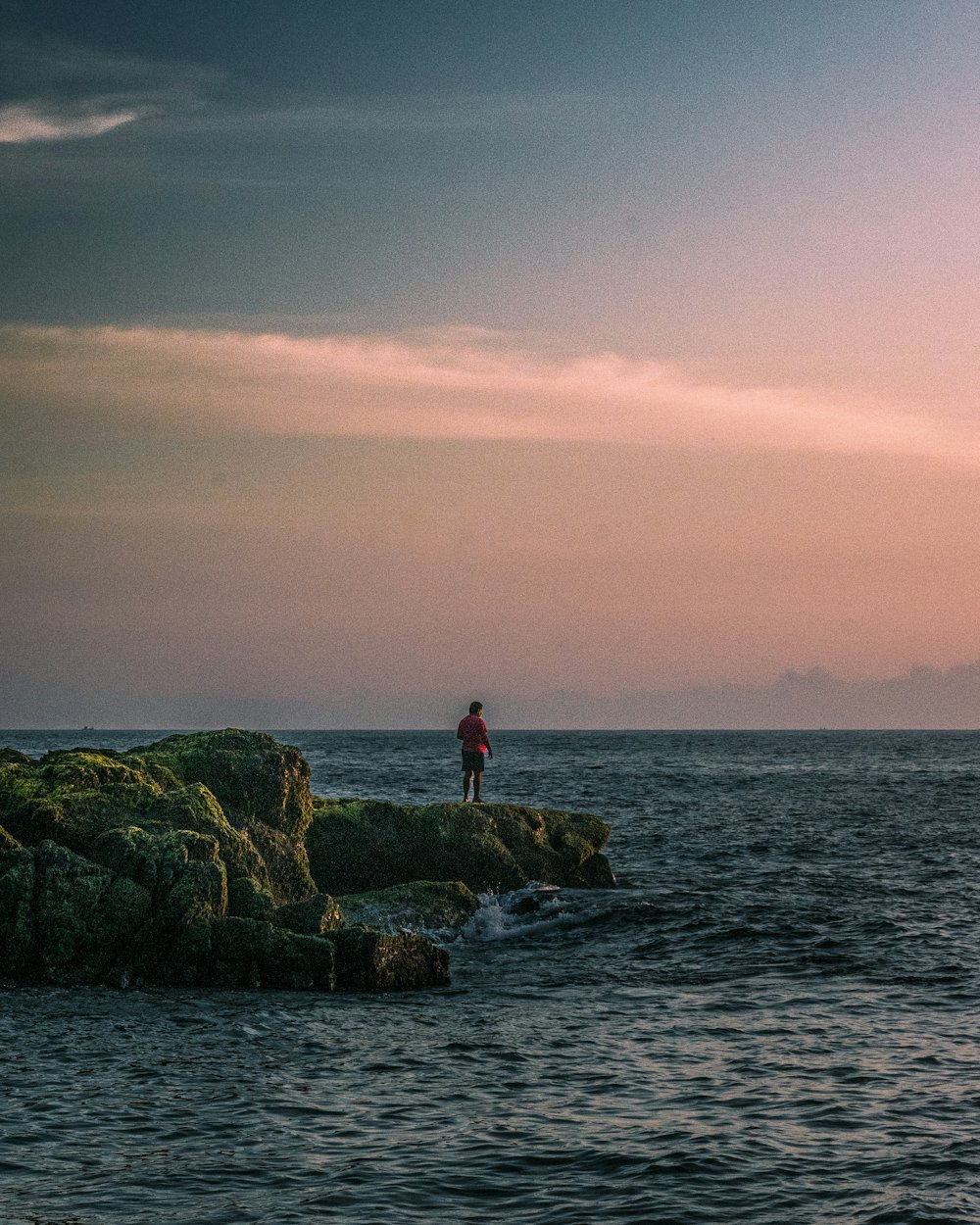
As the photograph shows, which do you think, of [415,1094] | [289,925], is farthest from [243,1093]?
[289,925]

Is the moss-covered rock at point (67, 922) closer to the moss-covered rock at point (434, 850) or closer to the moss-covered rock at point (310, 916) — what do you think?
the moss-covered rock at point (310, 916)

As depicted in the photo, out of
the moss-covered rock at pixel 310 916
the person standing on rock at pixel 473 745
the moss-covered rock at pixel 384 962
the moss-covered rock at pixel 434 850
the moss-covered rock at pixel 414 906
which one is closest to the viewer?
the moss-covered rock at pixel 384 962

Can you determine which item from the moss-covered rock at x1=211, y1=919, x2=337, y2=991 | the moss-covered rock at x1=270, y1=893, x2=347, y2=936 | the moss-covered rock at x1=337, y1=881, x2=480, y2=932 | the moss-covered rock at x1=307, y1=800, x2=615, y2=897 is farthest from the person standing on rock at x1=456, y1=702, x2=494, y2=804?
the moss-covered rock at x1=211, y1=919, x2=337, y2=991

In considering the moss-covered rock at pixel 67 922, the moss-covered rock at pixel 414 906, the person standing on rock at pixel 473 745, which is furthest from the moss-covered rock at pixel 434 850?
the moss-covered rock at pixel 67 922

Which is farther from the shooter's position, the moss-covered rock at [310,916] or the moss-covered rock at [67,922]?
the moss-covered rock at [310,916]

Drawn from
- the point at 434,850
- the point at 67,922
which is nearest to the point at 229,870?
the point at 67,922

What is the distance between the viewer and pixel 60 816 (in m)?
19.6

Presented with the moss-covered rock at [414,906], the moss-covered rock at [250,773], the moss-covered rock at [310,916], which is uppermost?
the moss-covered rock at [250,773]

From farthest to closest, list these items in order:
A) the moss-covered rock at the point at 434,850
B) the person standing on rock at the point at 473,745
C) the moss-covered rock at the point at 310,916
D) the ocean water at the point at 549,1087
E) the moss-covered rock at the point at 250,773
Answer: the person standing on rock at the point at 473,745 → the moss-covered rock at the point at 434,850 → the moss-covered rock at the point at 250,773 → the moss-covered rock at the point at 310,916 → the ocean water at the point at 549,1087

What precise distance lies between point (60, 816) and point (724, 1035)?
10.8 m

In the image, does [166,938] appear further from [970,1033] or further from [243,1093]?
[970,1033]

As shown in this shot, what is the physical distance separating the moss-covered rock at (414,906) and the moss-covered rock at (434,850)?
198cm

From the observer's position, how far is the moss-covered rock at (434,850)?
25312 millimetres

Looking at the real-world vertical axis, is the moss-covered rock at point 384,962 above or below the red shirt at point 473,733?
below
